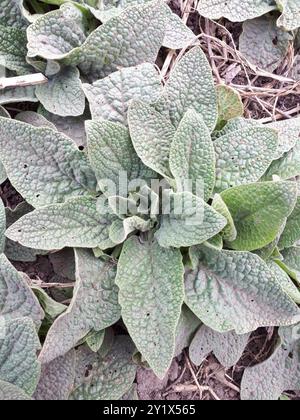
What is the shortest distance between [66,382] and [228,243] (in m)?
0.42

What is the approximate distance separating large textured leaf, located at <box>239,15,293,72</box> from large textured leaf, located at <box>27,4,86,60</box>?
1.41 ft

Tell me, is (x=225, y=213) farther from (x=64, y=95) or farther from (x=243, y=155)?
(x=64, y=95)

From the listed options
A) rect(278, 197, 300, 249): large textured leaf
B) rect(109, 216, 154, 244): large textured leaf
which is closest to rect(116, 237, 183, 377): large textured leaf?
rect(109, 216, 154, 244): large textured leaf

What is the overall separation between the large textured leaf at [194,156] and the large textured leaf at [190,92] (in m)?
0.06

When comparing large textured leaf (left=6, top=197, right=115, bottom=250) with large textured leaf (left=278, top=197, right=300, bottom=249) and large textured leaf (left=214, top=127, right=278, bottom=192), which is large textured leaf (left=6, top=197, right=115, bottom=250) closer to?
large textured leaf (left=214, top=127, right=278, bottom=192)

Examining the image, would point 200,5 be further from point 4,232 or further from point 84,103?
point 4,232

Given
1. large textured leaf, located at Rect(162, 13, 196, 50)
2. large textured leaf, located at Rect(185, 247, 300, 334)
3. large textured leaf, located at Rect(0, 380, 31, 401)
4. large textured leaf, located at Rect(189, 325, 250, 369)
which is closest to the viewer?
large textured leaf, located at Rect(0, 380, 31, 401)

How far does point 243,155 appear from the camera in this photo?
115 centimetres

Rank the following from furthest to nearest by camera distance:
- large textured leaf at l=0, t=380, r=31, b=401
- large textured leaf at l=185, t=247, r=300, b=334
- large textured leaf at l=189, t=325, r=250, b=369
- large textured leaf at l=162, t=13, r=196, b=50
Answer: large textured leaf at l=162, t=13, r=196, b=50 → large textured leaf at l=189, t=325, r=250, b=369 → large textured leaf at l=185, t=247, r=300, b=334 → large textured leaf at l=0, t=380, r=31, b=401

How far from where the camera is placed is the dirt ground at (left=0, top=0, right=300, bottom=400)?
1.19 metres

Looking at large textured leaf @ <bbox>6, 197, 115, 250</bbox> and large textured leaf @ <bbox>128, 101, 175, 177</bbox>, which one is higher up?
large textured leaf @ <bbox>128, 101, 175, 177</bbox>

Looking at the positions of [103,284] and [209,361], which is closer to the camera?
[103,284]
